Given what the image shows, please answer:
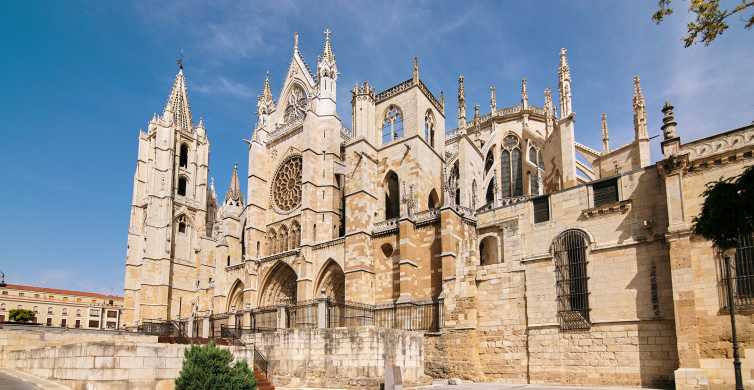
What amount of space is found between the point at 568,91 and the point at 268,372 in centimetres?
1613

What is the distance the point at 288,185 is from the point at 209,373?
19876 mm

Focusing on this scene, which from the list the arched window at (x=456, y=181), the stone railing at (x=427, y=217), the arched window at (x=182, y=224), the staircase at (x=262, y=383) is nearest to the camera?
the staircase at (x=262, y=383)

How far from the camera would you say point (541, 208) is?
17344mm

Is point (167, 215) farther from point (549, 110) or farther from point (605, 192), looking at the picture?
point (605, 192)

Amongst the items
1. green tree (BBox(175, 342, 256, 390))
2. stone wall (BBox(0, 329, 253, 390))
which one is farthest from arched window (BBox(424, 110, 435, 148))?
green tree (BBox(175, 342, 256, 390))

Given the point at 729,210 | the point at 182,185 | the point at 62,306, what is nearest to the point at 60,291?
the point at 62,306

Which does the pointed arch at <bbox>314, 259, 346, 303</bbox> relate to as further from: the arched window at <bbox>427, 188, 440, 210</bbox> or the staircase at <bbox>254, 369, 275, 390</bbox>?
the staircase at <bbox>254, 369, 275, 390</bbox>

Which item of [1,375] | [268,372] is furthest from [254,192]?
[1,375]

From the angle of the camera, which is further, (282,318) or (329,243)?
(329,243)

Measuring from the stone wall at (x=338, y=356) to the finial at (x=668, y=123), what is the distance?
30.7ft

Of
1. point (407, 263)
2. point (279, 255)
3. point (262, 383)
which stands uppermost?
point (279, 255)

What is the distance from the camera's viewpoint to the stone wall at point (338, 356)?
14725mm

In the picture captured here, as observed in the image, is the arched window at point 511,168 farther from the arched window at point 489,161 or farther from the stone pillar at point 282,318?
the stone pillar at point 282,318

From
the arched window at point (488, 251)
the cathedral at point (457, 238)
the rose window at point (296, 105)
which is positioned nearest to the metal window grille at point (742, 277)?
the cathedral at point (457, 238)
